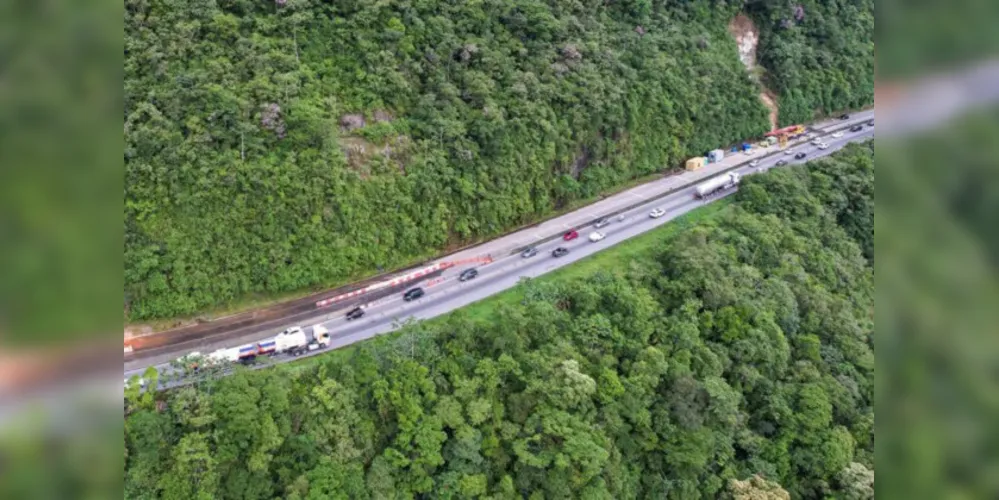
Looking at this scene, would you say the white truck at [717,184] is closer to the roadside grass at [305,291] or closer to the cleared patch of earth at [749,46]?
the roadside grass at [305,291]

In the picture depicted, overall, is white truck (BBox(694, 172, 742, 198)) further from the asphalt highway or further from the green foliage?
the green foliage

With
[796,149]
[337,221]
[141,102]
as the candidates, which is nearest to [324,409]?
[337,221]

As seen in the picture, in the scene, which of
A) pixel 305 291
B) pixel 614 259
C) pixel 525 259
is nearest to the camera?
Answer: pixel 305 291

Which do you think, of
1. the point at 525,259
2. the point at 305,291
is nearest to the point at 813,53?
the point at 525,259

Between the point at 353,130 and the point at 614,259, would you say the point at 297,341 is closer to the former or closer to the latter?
the point at 353,130

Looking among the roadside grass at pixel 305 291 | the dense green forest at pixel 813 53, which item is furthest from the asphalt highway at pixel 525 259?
the dense green forest at pixel 813 53
